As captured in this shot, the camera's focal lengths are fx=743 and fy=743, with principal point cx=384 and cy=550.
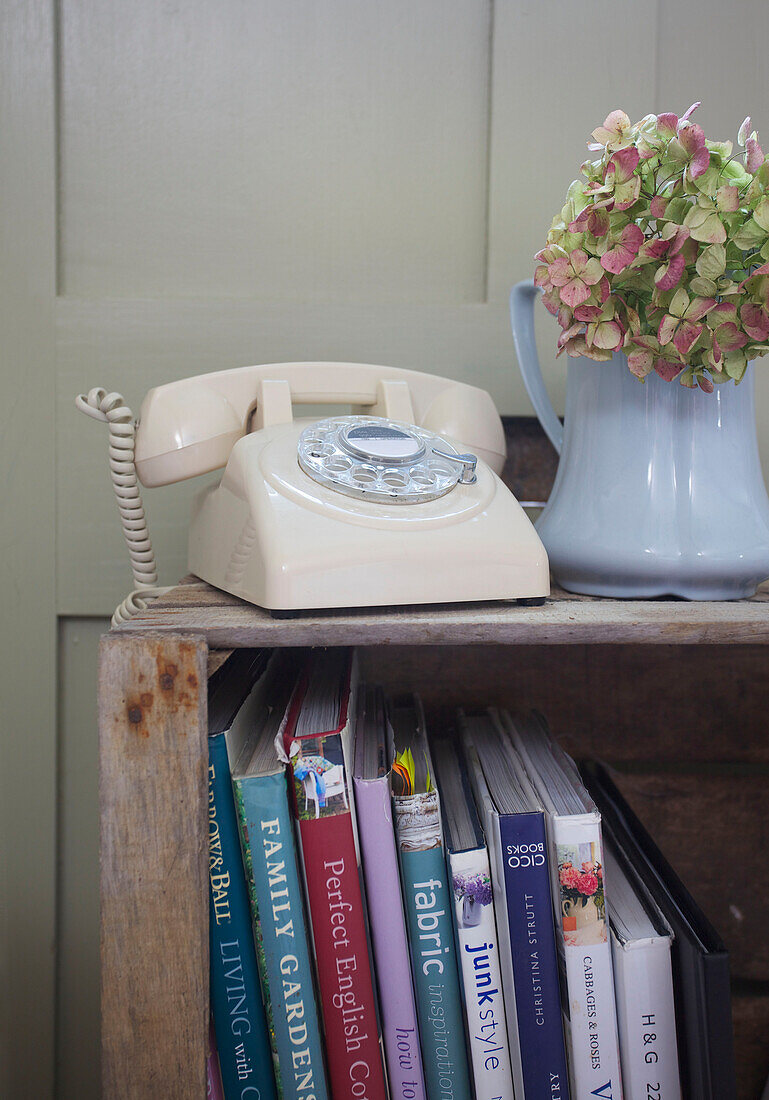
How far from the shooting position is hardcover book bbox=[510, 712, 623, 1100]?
56cm

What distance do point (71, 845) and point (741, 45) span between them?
134 cm

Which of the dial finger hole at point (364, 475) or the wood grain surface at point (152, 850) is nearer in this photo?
the wood grain surface at point (152, 850)

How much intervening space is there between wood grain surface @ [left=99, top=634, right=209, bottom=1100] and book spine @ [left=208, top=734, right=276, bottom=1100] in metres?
0.04

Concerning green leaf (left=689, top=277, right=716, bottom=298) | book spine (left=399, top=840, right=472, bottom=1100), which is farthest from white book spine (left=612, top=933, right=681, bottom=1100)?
green leaf (left=689, top=277, right=716, bottom=298)

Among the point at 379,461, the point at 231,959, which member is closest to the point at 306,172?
the point at 379,461

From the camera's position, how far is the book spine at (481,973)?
1.88ft

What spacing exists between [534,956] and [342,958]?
15cm

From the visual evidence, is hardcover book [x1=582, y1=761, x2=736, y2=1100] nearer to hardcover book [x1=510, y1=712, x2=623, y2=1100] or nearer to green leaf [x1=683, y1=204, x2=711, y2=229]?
hardcover book [x1=510, y1=712, x2=623, y2=1100]

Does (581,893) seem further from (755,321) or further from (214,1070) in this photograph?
(755,321)

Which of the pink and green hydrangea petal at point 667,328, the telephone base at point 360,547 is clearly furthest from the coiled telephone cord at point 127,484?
the pink and green hydrangea petal at point 667,328

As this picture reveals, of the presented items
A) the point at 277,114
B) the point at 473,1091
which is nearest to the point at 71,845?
the point at 473,1091

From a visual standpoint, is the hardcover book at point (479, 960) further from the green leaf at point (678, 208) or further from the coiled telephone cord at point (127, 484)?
the green leaf at point (678, 208)

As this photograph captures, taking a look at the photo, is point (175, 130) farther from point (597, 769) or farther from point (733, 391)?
point (597, 769)

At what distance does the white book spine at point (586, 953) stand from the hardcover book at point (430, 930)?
0.28 feet
